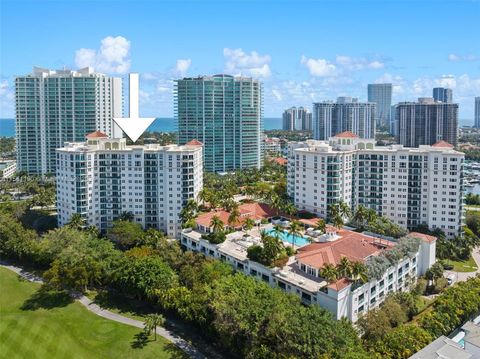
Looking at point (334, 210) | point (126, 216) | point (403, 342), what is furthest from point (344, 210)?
point (126, 216)

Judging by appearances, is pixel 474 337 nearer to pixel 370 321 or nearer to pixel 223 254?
pixel 370 321

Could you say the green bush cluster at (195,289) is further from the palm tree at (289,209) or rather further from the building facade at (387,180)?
the building facade at (387,180)

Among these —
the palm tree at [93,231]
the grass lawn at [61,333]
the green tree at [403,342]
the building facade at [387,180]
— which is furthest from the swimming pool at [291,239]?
the palm tree at [93,231]

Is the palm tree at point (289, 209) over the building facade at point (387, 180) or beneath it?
beneath

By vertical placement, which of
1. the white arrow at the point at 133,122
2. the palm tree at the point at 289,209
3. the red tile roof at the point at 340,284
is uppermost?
the white arrow at the point at 133,122

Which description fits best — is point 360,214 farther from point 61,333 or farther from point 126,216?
point 61,333

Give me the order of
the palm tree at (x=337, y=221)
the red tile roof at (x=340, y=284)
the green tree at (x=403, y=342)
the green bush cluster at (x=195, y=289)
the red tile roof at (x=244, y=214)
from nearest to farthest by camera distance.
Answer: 1. the green bush cluster at (x=195, y=289)
2. the green tree at (x=403, y=342)
3. the red tile roof at (x=340, y=284)
4. the palm tree at (x=337, y=221)
5. the red tile roof at (x=244, y=214)

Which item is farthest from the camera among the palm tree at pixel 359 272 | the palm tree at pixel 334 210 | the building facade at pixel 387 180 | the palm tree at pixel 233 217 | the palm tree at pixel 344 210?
the building facade at pixel 387 180

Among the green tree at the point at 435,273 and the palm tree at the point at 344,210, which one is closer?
the green tree at the point at 435,273
